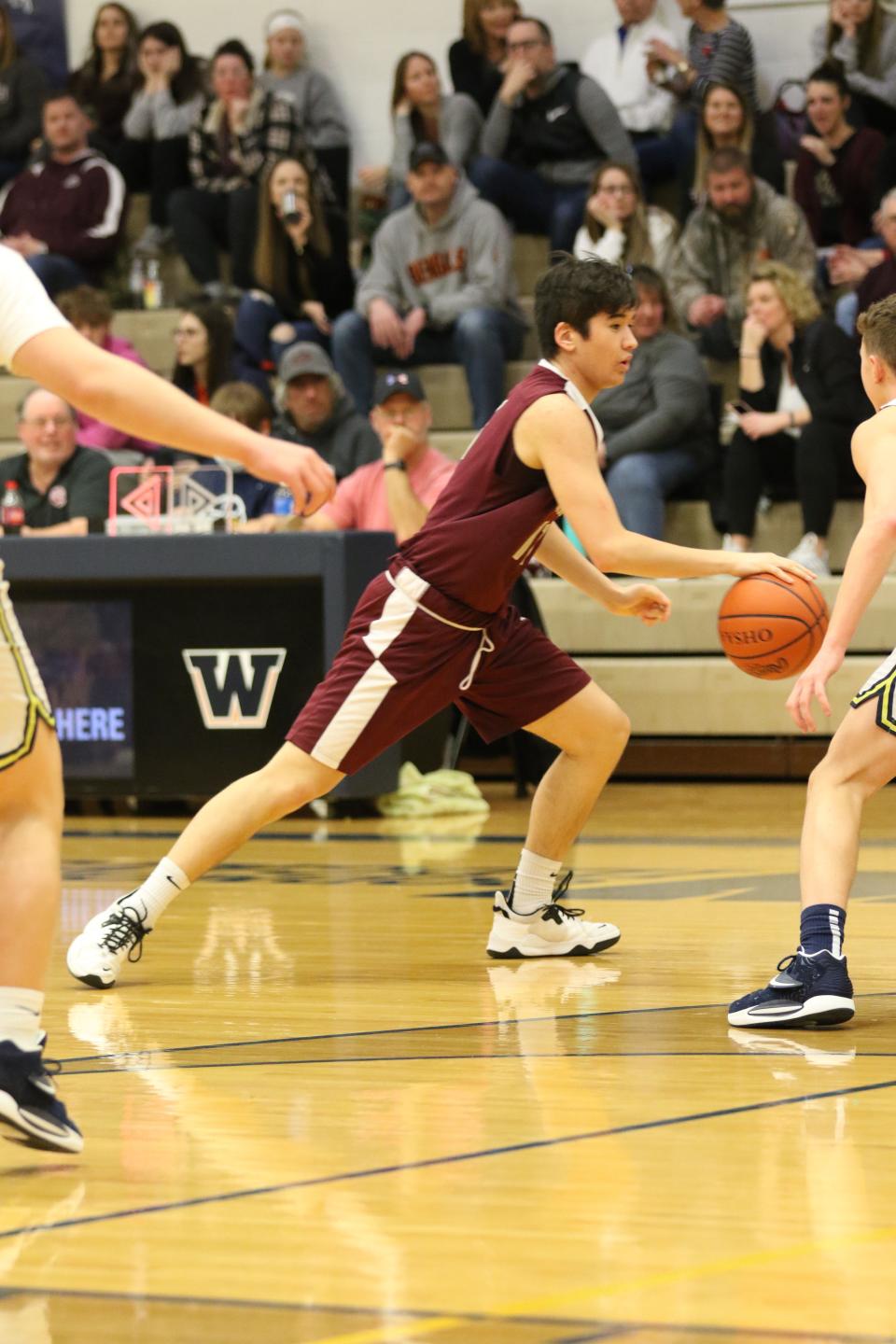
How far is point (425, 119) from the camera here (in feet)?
42.1

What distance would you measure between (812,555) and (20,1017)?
7.50 m

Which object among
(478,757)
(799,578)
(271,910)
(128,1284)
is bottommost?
(478,757)

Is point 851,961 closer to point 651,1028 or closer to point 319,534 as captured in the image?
point 651,1028

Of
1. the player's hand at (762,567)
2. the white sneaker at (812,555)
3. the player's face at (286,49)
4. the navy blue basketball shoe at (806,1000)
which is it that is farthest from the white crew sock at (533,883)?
the player's face at (286,49)

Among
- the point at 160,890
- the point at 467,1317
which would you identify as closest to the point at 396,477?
the point at 160,890

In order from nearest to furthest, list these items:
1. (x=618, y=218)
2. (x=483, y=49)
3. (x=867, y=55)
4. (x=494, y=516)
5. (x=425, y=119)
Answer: (x=494, y=516) → (x=618, y=218) → (x=867, y=55) → (x=425, y=119) → (x=483, y=49)

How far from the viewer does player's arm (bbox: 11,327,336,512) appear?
2.81 m

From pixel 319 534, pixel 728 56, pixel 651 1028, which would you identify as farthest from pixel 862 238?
pixel 651 1028

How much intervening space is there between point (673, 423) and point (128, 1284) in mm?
8568

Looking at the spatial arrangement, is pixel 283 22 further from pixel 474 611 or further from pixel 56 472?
pixel 474 611

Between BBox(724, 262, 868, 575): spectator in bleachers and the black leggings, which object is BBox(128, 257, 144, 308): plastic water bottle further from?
the black leggings

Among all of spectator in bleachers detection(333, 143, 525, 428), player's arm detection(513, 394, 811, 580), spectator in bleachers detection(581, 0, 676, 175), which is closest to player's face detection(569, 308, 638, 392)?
player's arm detection(513, 394, 811, 580)

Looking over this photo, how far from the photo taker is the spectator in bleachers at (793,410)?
33.9 feet

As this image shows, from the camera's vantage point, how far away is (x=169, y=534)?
8.94 meters
